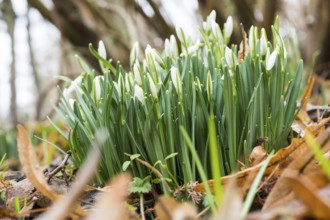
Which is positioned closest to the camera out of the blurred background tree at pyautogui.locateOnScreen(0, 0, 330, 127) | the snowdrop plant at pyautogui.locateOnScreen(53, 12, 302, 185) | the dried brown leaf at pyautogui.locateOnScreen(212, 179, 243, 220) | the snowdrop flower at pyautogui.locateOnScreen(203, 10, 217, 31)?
the dried brown leaf at pyautogui.locateOnScreen(212, 179, 243, 220)

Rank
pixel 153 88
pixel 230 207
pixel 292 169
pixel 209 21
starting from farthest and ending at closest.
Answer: pixel 209 21, pixel 153 88, pixel 292 169, pixel 230 207

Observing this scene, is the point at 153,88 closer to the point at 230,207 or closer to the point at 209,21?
the point at 209,21

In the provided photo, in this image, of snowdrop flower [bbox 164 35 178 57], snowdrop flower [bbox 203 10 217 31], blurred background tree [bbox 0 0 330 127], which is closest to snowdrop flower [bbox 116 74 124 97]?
snowdrop flower [bbox 164 35 178 57]

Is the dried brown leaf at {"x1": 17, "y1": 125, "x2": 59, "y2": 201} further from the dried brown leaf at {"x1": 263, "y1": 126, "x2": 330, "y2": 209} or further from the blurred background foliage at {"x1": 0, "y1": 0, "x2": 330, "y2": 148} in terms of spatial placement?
the blurred background foliage at {"x1": 0, "y1": 0, "x2": 330, "y2": 148}

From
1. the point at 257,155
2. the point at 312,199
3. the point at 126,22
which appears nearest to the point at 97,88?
the point at 257,155

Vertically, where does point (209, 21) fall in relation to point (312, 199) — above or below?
above

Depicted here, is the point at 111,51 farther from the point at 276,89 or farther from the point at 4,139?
the point at 276,89
